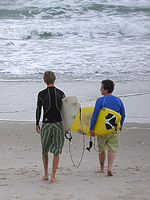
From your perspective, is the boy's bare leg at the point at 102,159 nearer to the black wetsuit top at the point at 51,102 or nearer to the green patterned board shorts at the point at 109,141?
the green patterned board shorts at the point at 109,141

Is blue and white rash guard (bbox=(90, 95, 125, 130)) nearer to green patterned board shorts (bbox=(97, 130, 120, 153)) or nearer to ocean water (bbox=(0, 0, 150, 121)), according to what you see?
green patterned board shorts (bbox=(97, 130, 120, 153))

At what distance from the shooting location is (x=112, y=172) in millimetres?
5156

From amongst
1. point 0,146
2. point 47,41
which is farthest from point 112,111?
point 47,41

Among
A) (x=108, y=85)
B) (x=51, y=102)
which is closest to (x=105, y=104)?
(x=108, y=85)

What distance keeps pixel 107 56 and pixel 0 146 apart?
11533mm

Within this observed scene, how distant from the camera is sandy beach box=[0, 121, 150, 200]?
4.03 m

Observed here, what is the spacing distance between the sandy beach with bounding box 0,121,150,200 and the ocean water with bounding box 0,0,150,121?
1.55m

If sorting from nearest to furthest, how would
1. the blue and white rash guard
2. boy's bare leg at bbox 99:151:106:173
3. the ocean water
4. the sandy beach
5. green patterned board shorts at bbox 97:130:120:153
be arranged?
the sandy beach
the blue and white rash guard
green patterned board shorts at bbox 97:130:120:153
boy's bare leg at bbox 99:151:106:173
the ocean water

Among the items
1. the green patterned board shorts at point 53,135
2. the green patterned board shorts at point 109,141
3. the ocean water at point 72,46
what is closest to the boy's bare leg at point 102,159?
the green patterned board shorts at point 109,141

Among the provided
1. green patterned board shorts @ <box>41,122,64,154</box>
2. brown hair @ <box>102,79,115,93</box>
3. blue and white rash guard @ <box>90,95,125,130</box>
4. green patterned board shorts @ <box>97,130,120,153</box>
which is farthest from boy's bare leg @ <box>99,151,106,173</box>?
brown hair @ <box>102,79,115,93</box>

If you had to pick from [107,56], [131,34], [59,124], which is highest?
[131,34]

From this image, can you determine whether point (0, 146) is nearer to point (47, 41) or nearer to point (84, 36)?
point (47, 41)

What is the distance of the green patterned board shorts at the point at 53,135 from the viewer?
461 cm

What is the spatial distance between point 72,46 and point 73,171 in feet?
50.4
